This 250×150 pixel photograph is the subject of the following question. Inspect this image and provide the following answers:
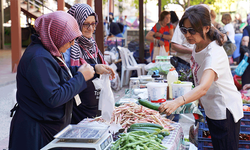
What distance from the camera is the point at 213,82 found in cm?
253

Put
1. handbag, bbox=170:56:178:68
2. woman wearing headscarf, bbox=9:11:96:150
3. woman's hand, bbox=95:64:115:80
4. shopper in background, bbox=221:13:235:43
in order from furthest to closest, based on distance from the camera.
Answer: shopper in background, bbox=221:13:235:43 < handbag, bbox=170:56:178:68 < woman's hand, bbox=95:64:115:80 < woman wearing headscarf, bbox=9:11:96:150

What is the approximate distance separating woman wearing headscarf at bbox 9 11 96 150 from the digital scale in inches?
8.5

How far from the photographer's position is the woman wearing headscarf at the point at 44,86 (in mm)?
2003

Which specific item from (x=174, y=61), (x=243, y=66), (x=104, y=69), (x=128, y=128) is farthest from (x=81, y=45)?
(x=243, y=66)

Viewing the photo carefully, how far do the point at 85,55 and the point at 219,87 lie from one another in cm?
156

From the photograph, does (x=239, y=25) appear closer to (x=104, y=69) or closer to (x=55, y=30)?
(x=104, y=69)

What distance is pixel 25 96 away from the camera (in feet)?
6.90

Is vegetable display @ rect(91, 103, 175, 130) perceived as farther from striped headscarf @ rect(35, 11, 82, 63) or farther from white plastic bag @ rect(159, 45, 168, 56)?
white plastic bag @ rect(159, 45, 168, 56)

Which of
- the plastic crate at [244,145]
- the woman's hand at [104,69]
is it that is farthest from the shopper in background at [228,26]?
the woman's hand at [104,69]

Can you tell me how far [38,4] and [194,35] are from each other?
16518 mm

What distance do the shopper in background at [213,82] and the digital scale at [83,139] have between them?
0.62 metres

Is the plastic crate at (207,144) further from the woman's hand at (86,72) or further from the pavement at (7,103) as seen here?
the woman's hand at (86,72)

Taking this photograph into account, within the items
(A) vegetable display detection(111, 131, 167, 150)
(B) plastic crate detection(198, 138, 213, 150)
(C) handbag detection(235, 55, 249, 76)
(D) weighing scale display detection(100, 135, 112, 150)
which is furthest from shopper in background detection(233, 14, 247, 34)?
(D) weighing scale display detection(100, 135, 112, 150)

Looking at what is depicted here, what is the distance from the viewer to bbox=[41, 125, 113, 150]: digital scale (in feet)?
6.07
